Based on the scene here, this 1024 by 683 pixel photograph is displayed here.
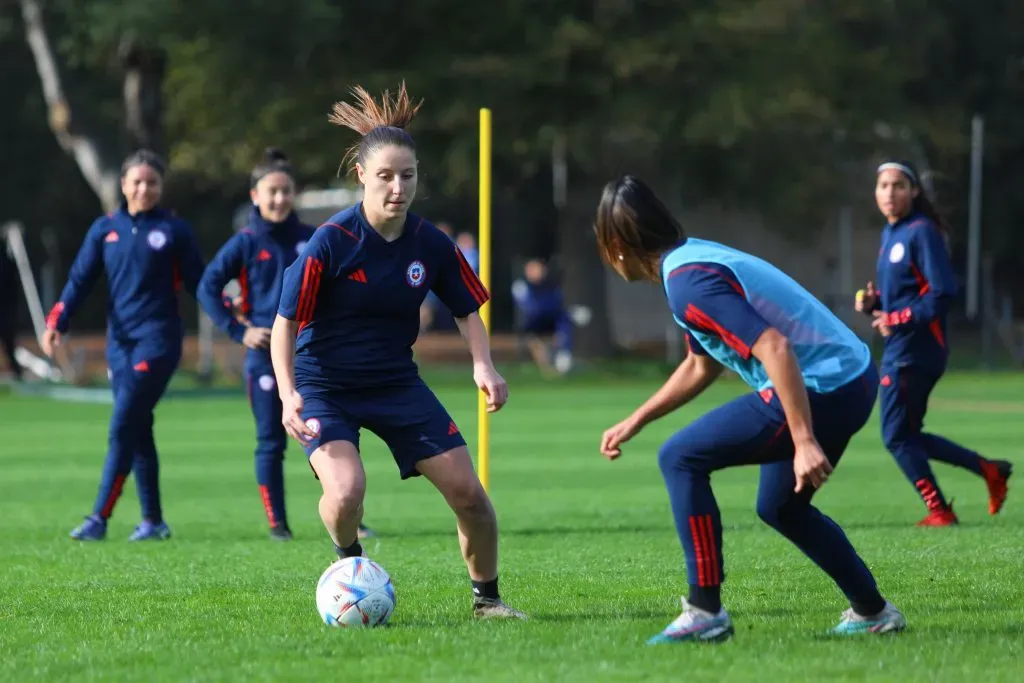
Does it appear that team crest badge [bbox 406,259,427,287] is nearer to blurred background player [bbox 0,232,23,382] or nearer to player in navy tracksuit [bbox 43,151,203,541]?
player in navy tracksuit [bbox 43,151,203,541]

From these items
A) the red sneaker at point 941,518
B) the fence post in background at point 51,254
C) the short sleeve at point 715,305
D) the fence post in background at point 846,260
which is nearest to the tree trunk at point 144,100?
the fence post in background at point 51,254

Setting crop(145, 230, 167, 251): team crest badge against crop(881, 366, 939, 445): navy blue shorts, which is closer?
crop(145, 230, 167, 251): team crest badge

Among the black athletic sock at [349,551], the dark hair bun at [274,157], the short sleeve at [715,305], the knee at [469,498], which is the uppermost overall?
the dark hair bun at [274,157]

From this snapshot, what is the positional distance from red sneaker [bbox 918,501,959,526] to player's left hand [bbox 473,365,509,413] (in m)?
4.52

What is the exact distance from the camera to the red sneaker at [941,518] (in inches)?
411

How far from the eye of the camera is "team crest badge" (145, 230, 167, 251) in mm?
10281

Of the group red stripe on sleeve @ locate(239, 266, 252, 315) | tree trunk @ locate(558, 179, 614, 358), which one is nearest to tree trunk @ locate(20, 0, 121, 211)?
tree trunk @ locate(558, 179, 614, 358)

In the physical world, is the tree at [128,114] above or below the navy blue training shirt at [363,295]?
above

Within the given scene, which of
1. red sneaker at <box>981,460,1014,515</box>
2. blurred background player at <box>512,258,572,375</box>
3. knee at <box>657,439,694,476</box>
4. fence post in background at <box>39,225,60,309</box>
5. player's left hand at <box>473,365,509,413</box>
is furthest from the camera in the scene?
fence post in background at <box>39,225,60,309</box>

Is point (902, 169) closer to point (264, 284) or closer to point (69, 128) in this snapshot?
point (264, 284)

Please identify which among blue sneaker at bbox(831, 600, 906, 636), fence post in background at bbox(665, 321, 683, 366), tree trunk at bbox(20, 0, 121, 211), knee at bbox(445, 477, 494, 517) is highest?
tree trunk at bbox(20, 0, 121, 211)

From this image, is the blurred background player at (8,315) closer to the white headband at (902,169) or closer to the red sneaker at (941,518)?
the white headband at (902,169)

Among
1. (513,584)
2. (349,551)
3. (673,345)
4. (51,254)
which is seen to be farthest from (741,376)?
(51,254)

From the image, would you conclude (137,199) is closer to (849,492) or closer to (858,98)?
(849,492)
